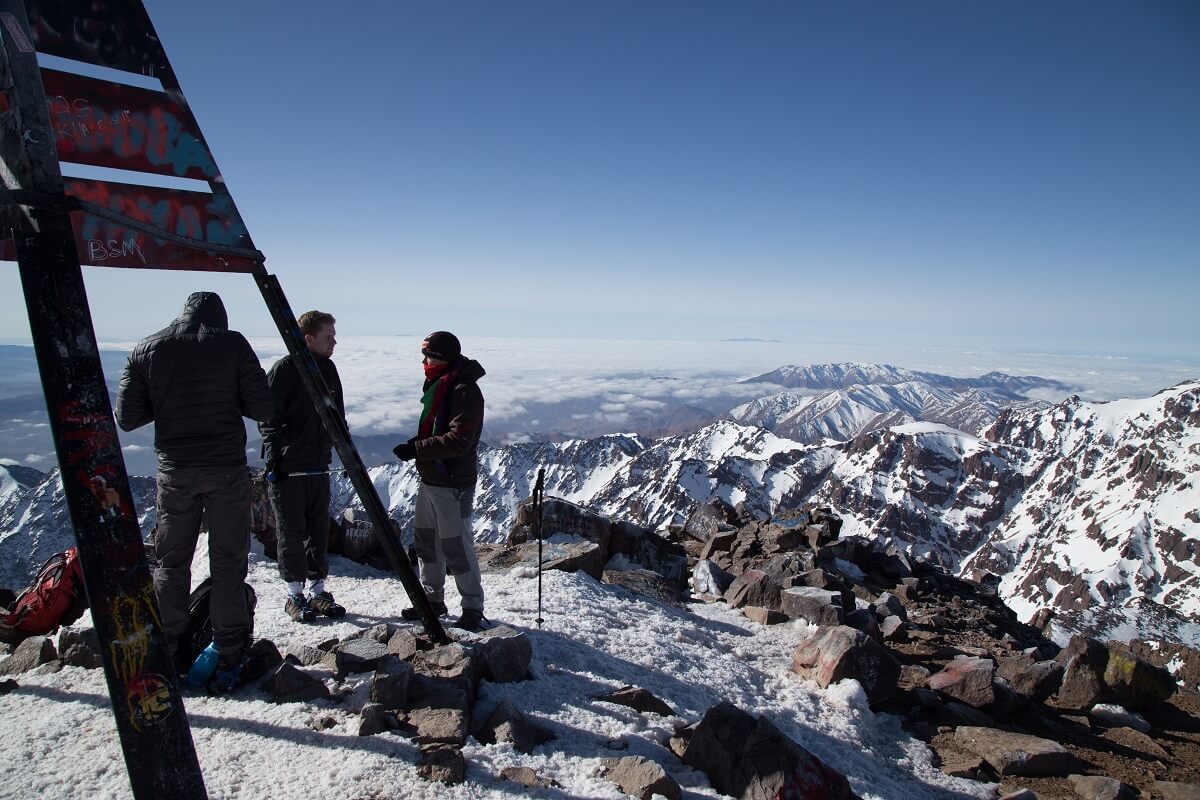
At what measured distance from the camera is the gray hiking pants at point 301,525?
24.2 feet

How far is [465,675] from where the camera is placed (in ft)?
17.5

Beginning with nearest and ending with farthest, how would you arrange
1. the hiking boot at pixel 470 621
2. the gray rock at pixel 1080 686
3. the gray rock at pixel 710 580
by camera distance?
→ the hiking boot at pixel 470 621 < the gray rock at pixel 1080 686 < the gray rock at pixel 710 580

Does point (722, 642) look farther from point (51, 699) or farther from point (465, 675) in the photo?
point (51, 699)

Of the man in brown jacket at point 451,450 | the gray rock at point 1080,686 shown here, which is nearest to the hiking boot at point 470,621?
the man in brown jacket at point 451,450

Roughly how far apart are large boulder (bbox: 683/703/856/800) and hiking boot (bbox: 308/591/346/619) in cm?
454

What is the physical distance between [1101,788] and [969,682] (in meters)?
1.90

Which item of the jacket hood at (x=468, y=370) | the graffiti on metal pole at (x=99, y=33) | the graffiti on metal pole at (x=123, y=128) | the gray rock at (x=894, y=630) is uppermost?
the graffiti on metal pole at (x=99, y=33)

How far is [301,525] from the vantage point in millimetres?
7523

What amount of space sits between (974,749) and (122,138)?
364 inches

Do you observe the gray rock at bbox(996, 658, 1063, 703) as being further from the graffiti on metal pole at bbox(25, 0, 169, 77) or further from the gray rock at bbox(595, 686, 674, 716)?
the graffiti on metal pole at bbox(25, 0, 169, 77)

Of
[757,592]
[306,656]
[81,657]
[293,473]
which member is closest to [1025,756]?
[757,592]

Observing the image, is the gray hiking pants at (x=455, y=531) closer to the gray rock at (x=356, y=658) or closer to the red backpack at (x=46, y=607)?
the gray rock at (x=356, y=658)

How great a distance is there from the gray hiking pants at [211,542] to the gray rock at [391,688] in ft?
4.54

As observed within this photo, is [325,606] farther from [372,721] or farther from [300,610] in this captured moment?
[372,721]
